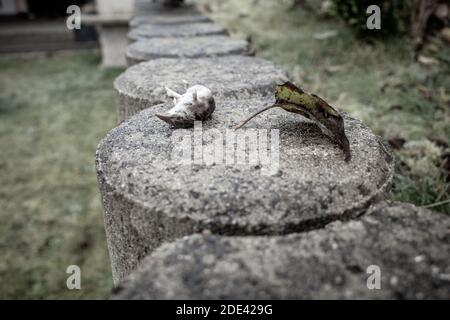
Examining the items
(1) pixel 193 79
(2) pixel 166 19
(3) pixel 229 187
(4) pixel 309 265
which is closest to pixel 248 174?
(3) pixel 229 187

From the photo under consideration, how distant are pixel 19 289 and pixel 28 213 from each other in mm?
704

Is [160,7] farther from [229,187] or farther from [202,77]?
[229,187]

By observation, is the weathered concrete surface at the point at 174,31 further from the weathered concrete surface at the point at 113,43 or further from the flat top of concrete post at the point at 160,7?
the weathered concrete surface at the point at 113,43

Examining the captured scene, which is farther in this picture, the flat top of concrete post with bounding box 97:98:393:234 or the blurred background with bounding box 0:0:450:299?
the blurred background with bounding box 0:0:450:299

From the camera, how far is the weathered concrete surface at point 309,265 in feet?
2.19

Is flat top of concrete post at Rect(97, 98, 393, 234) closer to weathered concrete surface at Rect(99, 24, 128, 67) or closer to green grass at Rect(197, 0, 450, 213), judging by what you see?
green grass at Rect(197, 0, 450, 213)

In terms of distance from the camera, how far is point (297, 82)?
2412 mm

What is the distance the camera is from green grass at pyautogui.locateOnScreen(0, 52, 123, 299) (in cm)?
223

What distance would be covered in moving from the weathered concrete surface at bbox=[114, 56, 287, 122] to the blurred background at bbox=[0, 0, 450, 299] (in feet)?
1.94

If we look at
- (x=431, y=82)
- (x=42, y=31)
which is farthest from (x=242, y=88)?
(x=42, y=31)

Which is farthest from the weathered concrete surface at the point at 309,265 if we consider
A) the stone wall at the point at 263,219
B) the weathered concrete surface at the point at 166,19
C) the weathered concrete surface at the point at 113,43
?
the weathered concrete surface at the point at 113,43

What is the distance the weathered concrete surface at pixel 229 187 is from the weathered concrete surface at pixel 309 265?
0.04 metres

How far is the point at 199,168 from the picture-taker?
93cm

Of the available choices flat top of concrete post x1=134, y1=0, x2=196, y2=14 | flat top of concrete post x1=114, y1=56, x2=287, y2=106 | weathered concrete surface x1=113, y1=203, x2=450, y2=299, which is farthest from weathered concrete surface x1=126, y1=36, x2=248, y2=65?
flat top of concrete post x1=134, y1=0, x2=196, y2=14
